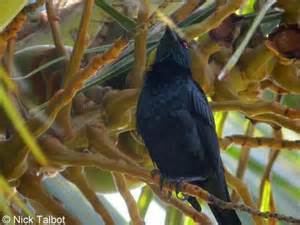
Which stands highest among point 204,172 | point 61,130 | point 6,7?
point 6,7

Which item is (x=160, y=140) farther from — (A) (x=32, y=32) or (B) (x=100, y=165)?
(B) (x=100, y=165)

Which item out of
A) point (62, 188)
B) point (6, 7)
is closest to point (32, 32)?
point (62, 188)

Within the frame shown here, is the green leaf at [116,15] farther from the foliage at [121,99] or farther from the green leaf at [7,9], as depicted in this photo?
the green leaf at [7,9]

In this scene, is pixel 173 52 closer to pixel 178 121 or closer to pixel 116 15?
pixel 178 121

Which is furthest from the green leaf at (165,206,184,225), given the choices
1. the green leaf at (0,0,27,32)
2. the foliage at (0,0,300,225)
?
the green leaf at (0,0,27,32)

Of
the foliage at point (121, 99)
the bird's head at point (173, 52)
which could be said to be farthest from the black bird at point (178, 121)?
the foliage at point (121, 99)

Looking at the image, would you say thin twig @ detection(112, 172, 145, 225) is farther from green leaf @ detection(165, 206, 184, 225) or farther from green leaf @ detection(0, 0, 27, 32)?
green leaf @ detection(0, 0, 27, 32)
